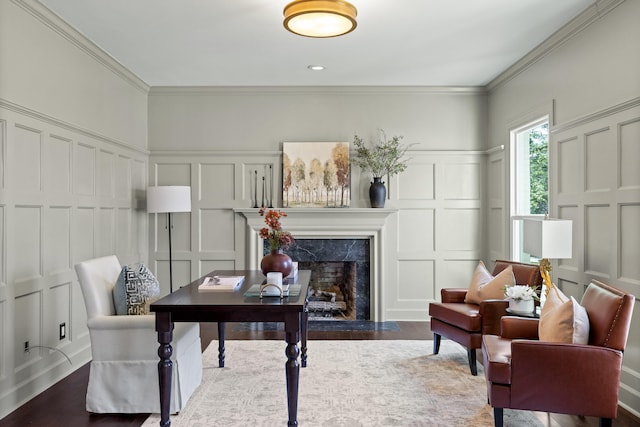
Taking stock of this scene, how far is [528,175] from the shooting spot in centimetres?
464

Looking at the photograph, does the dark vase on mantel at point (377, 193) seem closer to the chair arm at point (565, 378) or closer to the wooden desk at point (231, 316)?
the wooden desk at point (231, 316)

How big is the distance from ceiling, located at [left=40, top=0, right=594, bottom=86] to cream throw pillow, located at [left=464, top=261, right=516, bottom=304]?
2.02 m

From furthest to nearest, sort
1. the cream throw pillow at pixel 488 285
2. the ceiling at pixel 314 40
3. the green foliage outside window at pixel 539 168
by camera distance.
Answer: the green foliage outside window at pixel 539 168, the cream throw pillow at pixel 488 285, the ceiling at pixel 314 40

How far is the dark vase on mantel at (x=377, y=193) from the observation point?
5.26 metres

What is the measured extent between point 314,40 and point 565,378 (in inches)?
125

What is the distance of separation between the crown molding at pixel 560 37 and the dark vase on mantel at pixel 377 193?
1.72m

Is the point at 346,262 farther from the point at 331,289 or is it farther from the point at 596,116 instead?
the point at 596,116

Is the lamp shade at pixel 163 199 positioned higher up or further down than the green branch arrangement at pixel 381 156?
further down

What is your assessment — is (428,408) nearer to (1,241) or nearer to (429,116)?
(1,241)

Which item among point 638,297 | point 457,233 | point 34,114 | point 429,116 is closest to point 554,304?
point 638,297

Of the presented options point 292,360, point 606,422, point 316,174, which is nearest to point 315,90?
point 316,174

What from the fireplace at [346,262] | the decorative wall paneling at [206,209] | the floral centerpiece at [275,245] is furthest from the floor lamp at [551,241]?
the decorative wall paneling at [206,209]

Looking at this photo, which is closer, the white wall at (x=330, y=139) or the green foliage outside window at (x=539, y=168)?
the green foliage outside window at (x=539, y=168)

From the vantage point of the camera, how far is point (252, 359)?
13.0 ft
